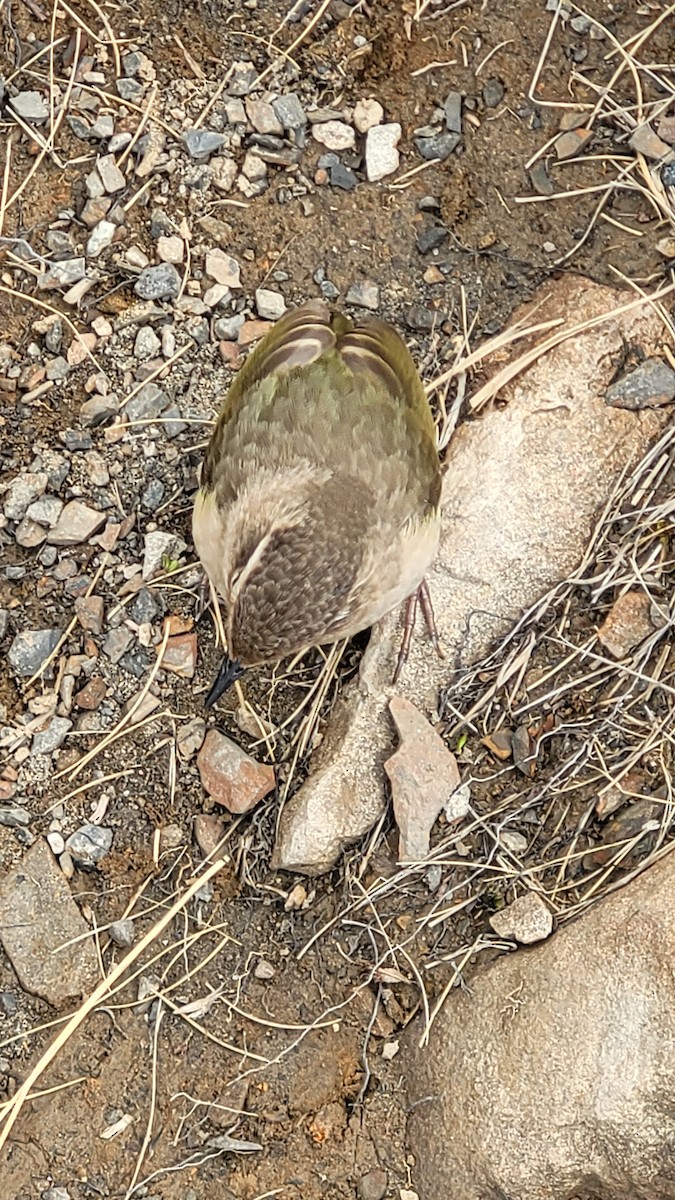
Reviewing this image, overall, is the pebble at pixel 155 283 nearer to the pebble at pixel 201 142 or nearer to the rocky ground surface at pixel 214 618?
the rocky ground surface at pixel 214 618

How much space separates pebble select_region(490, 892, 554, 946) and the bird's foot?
1029 millimetres

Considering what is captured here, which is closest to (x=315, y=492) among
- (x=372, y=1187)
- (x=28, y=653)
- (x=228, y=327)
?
(x=228, y=327)

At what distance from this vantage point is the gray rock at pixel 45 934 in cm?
539

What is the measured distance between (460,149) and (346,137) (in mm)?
504

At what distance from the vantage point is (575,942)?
17.0 ft

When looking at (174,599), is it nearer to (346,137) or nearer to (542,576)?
(542,576)

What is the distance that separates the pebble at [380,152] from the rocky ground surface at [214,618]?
0.02 metres

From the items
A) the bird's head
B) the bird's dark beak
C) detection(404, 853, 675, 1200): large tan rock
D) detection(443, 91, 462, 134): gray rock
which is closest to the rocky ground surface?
detection(443, 91, 462, 134): gray rock

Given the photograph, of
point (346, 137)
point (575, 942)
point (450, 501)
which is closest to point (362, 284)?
point (346, 137)

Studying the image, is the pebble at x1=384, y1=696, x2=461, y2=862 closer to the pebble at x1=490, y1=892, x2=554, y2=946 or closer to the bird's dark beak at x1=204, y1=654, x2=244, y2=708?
the pebble at x1=490, y1=892, x2=554, y2=946

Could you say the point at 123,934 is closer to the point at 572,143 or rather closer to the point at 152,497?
the point at 152,497

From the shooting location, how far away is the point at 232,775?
5.51 m

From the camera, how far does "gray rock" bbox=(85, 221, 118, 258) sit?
18.9 ft

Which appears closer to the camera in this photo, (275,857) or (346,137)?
(275,857)
